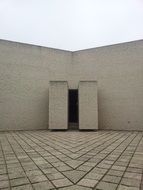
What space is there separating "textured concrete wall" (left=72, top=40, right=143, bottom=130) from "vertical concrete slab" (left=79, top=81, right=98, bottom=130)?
3.30 feet

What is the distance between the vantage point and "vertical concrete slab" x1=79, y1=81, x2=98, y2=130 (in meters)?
9.59

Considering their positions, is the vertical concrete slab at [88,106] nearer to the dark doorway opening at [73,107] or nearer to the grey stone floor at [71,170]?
the dark doorway opening at [73,107]

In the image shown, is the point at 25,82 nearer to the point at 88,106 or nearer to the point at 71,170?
the point at 88,106

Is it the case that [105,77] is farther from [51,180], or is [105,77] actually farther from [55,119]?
[51,180]

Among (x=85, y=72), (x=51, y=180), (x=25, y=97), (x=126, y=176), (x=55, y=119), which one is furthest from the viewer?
(x=85, y=72)

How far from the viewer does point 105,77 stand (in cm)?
1068

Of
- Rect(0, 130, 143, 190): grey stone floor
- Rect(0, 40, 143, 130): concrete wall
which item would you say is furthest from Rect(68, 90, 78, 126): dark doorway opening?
Rect(0, 130, 143, 190): grey stone floor

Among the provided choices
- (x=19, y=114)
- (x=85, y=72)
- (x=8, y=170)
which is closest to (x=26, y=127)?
(x=19, y=114)

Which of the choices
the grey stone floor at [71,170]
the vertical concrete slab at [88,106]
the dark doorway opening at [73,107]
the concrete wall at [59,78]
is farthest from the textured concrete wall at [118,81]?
the grey stone floor at [71,170]

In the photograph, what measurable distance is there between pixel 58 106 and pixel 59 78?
210cm

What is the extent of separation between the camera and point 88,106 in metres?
9.67

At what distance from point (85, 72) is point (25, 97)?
3.61 metres

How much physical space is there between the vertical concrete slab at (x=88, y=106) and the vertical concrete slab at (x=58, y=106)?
0.76 metres

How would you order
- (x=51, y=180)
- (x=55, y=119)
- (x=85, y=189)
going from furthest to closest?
(x=55, y=119) < (x=51, y=180) < (x=85, y=189)
